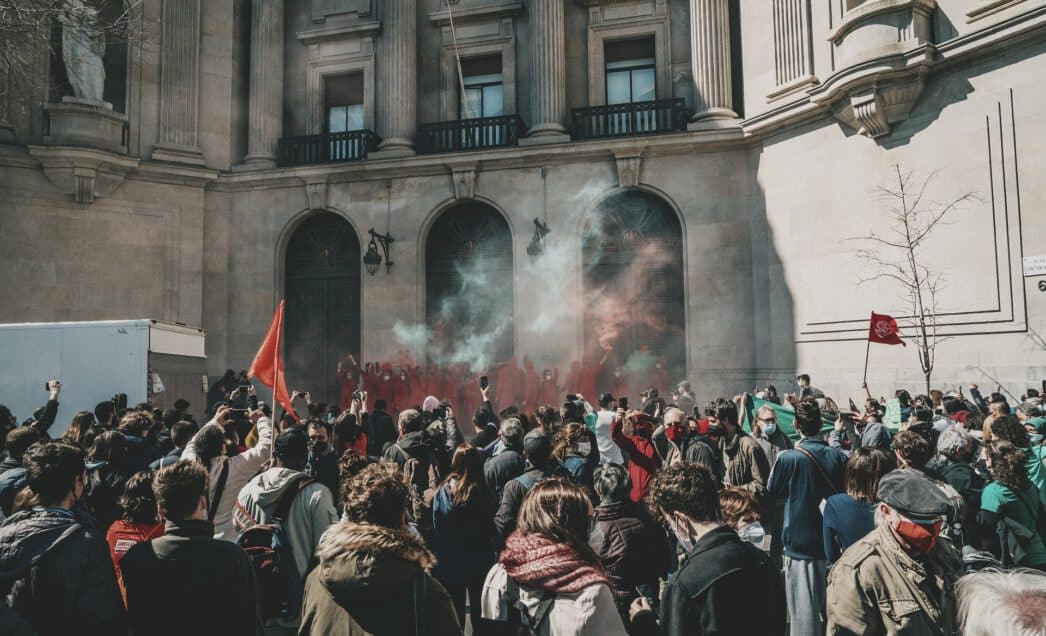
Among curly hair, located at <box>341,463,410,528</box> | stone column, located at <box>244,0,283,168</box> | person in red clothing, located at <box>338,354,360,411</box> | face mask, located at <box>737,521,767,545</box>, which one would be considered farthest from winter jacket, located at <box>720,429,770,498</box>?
stone column, located at <box>244,0,283,168</box>

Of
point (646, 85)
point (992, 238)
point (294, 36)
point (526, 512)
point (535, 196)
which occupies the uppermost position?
point (294, 36)

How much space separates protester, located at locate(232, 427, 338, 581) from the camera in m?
4.51

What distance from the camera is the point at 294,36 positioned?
23016 mm

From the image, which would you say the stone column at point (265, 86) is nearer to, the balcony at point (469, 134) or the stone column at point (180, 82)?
the stone column at point (180, 82)

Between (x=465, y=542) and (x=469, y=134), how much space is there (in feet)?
57.9

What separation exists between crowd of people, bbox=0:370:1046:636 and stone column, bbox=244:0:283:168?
669 inches

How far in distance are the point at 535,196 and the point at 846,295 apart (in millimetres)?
8517

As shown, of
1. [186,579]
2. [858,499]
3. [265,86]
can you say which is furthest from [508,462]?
[265,86]

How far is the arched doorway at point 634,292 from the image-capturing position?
63.8ft

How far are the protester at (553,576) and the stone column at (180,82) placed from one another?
21.6 metres

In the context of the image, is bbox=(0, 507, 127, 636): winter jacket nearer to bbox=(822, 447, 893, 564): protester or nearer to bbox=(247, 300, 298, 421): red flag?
bbox=(822, 447, 893, 564): protester

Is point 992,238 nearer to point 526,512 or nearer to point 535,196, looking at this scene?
point 535,196

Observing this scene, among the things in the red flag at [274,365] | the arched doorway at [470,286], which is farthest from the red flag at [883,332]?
the red flag at [274,365]

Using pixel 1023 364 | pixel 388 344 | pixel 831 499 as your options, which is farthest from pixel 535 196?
pixel 831 499
